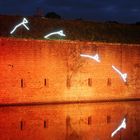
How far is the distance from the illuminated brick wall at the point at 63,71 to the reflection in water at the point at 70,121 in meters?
0.27

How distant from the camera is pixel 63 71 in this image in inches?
516

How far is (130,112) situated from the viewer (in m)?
14.0

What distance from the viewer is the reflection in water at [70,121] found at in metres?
12.1

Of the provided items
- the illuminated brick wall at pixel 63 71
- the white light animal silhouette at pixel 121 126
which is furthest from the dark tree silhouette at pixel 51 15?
the white light animal silhouette at pixel 121 126

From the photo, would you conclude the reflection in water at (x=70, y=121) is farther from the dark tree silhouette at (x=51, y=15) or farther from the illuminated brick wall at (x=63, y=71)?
the dark tree silhouette at (x=51, y=15)

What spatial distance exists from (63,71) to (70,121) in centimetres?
136

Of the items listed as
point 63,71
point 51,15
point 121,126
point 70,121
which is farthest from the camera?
point 51,15

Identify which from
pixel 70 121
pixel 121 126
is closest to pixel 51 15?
pixel 70 121

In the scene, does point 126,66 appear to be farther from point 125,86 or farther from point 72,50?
point 72,50

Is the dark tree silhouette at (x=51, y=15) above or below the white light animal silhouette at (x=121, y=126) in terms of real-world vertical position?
above

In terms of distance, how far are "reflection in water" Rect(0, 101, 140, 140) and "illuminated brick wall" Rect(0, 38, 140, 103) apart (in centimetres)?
27

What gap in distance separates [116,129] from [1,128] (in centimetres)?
341

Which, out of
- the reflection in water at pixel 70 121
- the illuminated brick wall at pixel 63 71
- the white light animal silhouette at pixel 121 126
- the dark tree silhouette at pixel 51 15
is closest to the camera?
the reflection in water at pixel 70 121

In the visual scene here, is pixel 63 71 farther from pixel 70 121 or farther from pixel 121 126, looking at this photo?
pixel 121 126
